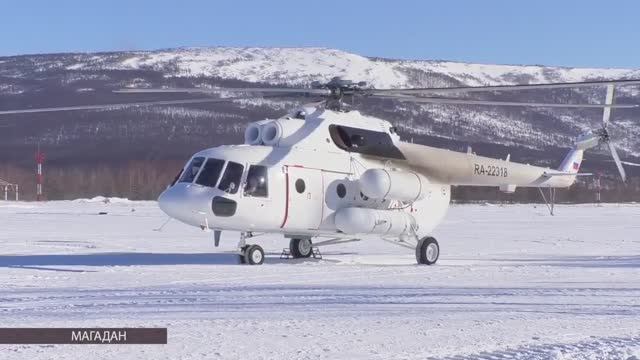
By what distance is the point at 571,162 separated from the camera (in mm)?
25531

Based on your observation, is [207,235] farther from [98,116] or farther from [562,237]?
[98,116]

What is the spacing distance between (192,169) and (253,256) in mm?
2067

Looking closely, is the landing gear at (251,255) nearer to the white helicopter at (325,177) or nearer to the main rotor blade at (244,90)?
the white helicopter at (325,177)

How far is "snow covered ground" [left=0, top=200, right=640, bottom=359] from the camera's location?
8.75m

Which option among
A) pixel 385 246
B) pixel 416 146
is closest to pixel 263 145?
pixel 416 146

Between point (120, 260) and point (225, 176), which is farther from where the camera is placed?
point (120, 260)

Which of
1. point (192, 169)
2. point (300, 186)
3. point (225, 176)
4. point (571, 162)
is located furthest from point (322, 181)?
Answer: point (571, 162)

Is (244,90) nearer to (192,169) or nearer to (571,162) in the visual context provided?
(192,169)

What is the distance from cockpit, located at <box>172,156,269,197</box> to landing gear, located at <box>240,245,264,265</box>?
3.58ft

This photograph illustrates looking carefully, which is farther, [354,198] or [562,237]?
[562,237]

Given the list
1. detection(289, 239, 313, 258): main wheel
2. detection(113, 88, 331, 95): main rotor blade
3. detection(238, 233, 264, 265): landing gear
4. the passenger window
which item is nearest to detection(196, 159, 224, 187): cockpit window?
the passenger window

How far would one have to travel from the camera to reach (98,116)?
5123 inches

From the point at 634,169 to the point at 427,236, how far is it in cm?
12016

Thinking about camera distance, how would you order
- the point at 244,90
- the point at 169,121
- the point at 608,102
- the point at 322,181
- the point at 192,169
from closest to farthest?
the point at 244,90
the point at 192,169
the point at 322,181
the point at 608,102
the point at 169,121
